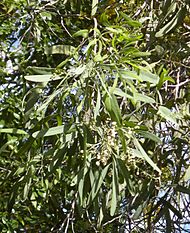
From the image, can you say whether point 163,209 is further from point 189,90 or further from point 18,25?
point 18,25

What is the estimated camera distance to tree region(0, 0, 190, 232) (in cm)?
132

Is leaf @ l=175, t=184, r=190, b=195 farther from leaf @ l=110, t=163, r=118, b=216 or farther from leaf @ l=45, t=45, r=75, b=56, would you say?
leaf @ l=45, t=45, r=75, b=56

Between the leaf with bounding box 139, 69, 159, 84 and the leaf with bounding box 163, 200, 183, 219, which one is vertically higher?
the leaf with bounding box 139, 69, 159, 84

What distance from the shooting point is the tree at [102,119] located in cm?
132

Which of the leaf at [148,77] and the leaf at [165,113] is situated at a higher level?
the leaf at [148,77]

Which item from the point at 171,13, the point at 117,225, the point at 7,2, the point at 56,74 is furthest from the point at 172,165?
the point at 7,2

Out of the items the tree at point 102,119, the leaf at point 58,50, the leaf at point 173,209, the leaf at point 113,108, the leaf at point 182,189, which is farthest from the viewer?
the leaf at point 173,209

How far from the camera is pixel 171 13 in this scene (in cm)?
169

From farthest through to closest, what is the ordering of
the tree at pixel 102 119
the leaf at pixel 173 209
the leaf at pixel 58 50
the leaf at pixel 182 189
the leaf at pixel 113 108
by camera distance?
the leaf at pixel 173 209 → the leaf at pixel 182 189 → the leaf at pixel 58 50 → the tree at pixel 102 119 → the leaf at pixel 113 108

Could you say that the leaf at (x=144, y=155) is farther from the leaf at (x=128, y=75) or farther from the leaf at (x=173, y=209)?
the leaf at (x=173, y=209)

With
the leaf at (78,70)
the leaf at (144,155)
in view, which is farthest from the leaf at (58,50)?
the leaf at (144,155)

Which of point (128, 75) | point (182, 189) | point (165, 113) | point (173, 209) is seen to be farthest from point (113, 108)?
point (173, 209)

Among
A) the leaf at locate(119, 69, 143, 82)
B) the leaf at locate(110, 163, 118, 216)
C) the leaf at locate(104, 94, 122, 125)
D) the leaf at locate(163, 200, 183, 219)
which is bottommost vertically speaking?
the leaf at locate(163, 200, 183, 219)

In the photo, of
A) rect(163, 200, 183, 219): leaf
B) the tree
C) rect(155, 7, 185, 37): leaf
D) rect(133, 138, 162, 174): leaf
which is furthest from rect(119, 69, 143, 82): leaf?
rect(163, 200, 183, 219): leaf
